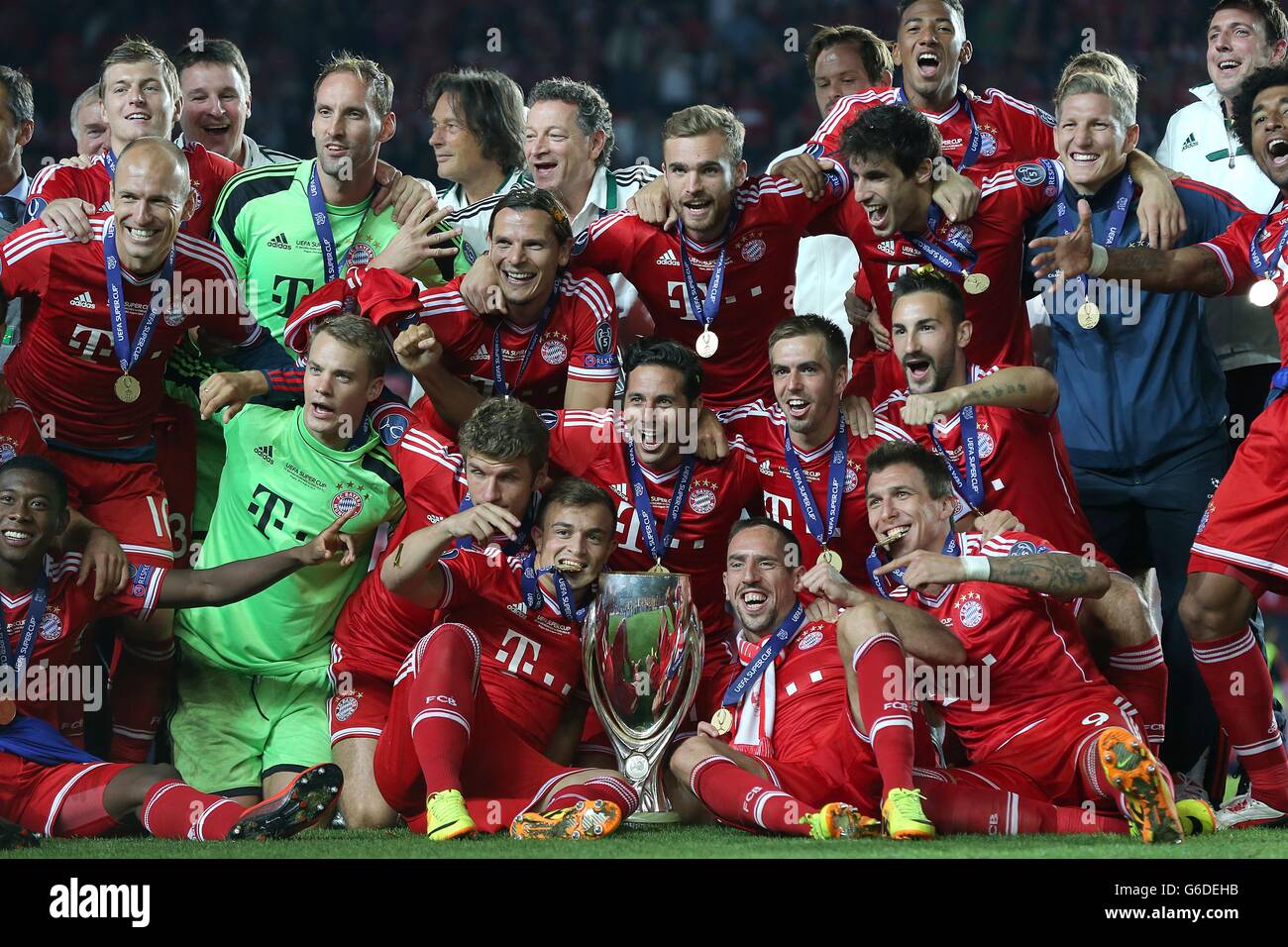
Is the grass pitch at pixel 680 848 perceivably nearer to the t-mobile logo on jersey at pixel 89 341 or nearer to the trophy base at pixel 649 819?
the trophy base at pixel 649 819

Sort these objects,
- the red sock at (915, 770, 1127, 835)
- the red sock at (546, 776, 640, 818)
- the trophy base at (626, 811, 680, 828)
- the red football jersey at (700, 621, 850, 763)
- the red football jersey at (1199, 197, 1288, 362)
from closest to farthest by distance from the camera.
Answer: the red sock at (915, 770, 1127, 835)
the red sock at (546, 776, 640, 818)
the trophy base at (626, 811, 680, 828)
the red football jersey at (700, 621, 850, 763)
the red football jersey at (1199, 197, 1288, 362)

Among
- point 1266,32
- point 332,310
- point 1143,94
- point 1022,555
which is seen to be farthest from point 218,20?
point 1022,555

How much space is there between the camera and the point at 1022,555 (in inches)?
166

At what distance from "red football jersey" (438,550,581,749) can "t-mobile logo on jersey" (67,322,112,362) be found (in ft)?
4.71

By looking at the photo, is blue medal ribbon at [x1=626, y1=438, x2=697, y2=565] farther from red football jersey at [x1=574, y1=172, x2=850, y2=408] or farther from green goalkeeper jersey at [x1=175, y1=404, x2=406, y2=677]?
green goalkeeper jersey at [x1=175, y1=404, x2=406, y2=677]

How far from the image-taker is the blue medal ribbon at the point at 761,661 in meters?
4.52

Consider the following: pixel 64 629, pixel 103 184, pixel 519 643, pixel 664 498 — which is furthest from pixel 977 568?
pixel 103 184

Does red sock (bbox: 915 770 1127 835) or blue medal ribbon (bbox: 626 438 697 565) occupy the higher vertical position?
blue medal ribbon (bbox: 626 438 697 565)

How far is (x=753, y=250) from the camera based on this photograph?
522 centimetres

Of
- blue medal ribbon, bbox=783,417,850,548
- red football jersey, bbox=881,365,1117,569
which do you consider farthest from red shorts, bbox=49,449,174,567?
red football jersey, bbox=881,365,1117,569

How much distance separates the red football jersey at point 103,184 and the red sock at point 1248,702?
352 cm

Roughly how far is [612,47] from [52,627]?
8.73 m

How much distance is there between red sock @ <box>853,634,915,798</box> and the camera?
12.8ft

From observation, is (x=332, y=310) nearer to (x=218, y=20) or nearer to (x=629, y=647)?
(x=629, y=647)
